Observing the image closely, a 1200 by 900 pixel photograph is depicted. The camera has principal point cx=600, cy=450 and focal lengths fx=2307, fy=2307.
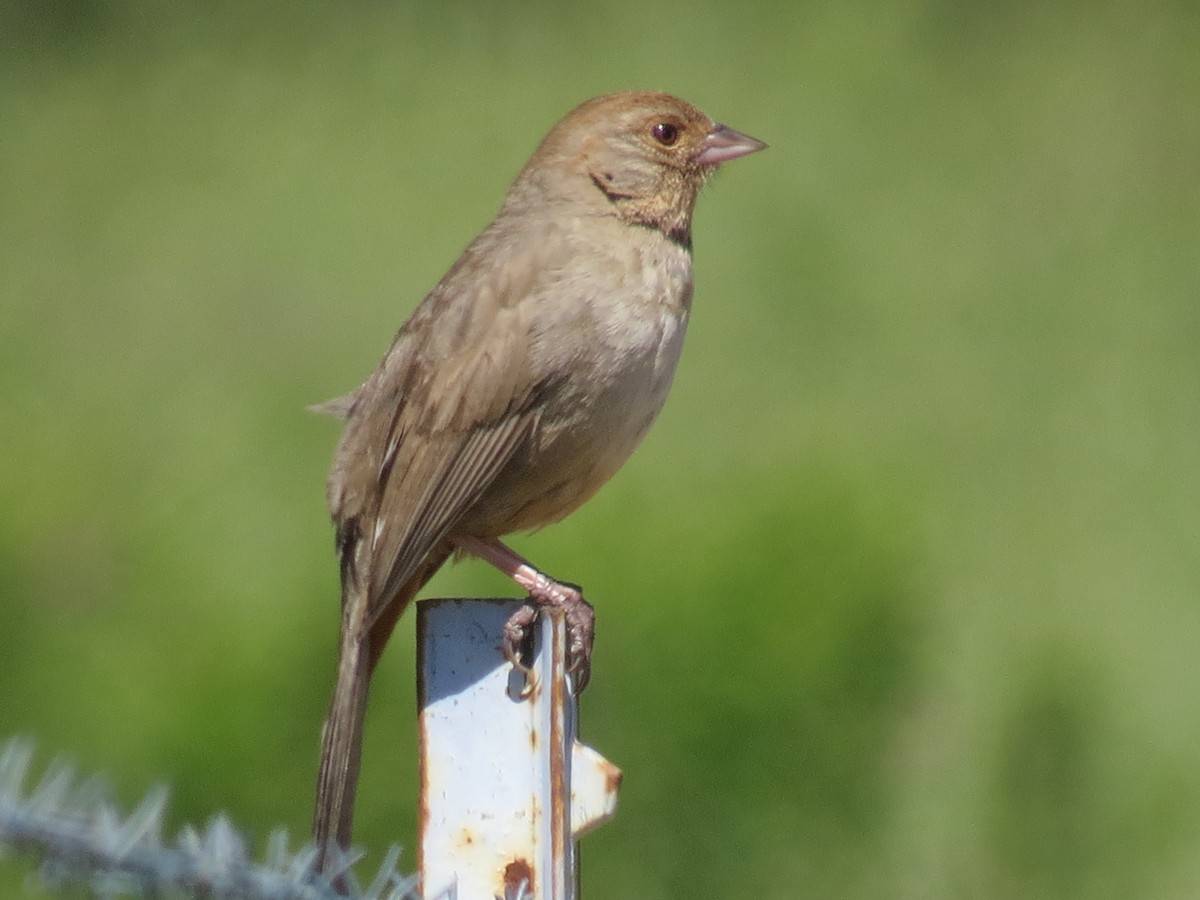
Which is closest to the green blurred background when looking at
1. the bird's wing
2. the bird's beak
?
the bird's beak

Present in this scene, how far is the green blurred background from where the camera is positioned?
6051mm

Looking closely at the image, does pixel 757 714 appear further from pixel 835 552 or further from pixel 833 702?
pixel 835 552

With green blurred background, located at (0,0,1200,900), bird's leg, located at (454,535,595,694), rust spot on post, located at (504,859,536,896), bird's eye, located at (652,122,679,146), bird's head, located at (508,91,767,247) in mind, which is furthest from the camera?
green blurred background, located at (0,0,1200,900)

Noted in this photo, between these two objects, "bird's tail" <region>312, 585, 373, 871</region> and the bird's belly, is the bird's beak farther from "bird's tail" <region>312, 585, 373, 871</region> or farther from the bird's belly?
"bird's tail" <region>312, 585, 373, 871</region>

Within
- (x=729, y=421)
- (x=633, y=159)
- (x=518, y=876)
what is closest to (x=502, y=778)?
(x=518, y=876)

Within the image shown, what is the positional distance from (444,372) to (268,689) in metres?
2.10

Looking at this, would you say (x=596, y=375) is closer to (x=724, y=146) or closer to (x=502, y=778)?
(x=724, y=146)

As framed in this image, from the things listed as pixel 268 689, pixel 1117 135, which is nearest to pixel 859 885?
pixel 268 689

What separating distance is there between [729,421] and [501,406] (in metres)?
3.64

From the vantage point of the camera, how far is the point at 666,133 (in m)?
4.95

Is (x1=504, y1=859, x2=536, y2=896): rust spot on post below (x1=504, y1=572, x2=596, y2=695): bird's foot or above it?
below

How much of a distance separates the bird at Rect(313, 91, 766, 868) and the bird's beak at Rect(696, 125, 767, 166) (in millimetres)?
393

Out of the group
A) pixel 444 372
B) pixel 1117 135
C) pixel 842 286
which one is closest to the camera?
pixel 444 372

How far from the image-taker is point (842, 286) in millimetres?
8359
